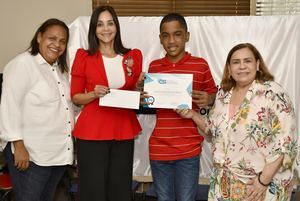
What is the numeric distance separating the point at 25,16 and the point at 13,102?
156 cm

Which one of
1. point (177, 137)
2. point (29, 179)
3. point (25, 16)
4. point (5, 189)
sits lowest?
point (5, 189)

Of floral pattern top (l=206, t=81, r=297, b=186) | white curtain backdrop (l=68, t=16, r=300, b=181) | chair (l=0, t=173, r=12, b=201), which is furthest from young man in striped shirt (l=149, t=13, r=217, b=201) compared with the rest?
chair (l=0, t=173, r=12, b=201)

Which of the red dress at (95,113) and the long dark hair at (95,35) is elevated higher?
the long dark hair at (95,35)

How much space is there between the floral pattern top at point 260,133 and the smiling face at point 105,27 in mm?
778

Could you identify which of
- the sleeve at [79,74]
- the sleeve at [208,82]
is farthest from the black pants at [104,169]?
the sleeve at [208,82]

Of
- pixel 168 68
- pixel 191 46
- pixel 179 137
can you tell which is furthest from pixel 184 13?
pixel 179 137

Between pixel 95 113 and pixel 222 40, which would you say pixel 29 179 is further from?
pixel 222 40

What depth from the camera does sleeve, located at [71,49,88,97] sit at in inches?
75.2

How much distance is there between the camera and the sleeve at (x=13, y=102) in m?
1.91

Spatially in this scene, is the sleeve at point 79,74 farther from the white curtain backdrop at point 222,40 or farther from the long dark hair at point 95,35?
the white curtain backdrop at point 222,40

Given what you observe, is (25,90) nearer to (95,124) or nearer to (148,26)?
(95,124)

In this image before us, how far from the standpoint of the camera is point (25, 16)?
320cm

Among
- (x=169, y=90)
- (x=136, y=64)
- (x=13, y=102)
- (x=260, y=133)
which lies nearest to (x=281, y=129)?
(x=260, y=133)

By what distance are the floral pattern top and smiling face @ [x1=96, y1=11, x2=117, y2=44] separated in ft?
2.55
